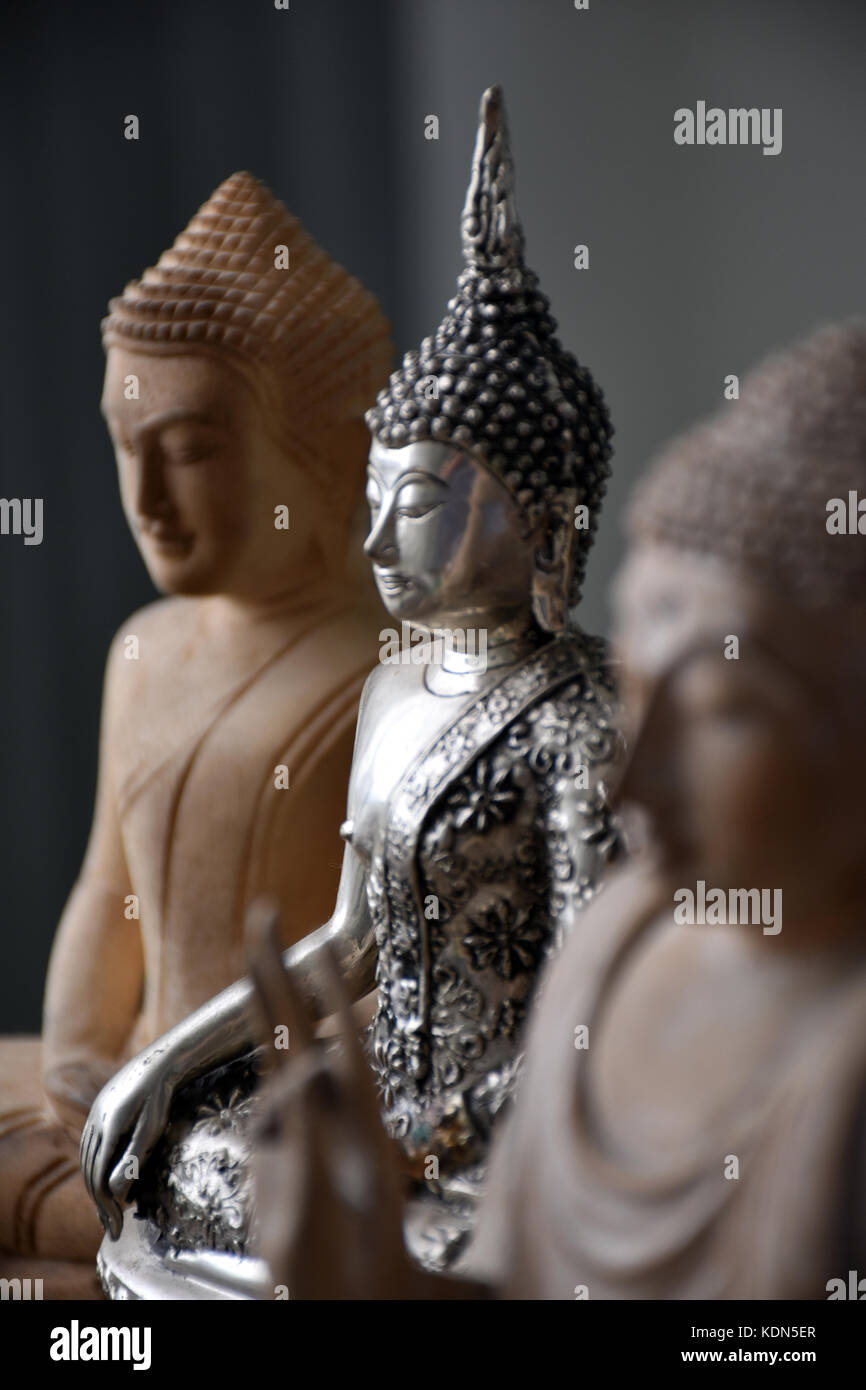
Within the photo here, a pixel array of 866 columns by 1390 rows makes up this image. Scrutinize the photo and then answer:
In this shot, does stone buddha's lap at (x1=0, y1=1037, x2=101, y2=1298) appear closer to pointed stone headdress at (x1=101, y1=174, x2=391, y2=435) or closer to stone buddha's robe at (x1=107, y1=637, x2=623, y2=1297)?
stone buddha's robe at (x1=107, y1=637, x2=623, y2=1297)

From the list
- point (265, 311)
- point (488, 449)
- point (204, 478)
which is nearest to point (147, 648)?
point (204, 478)

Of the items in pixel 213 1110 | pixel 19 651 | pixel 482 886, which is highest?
pixel 19 651

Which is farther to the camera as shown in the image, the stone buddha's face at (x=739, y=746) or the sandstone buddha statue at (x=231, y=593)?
the sandstone buddha statue at (x=231, y=593)

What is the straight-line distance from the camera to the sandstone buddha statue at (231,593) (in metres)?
2.24

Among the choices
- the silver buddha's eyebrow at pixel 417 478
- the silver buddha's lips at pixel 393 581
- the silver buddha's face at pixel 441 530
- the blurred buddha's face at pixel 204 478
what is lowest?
the silver buddha's lips at pixel 393 581

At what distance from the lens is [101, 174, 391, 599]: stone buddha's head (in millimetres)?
2246

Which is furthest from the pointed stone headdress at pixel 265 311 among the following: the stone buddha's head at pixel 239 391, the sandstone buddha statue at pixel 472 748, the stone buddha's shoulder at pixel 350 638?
the sandstone buddha statue at pixel 472 748

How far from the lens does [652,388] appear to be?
2.32 meters

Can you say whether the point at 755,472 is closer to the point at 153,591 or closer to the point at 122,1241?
the point at 122,1241

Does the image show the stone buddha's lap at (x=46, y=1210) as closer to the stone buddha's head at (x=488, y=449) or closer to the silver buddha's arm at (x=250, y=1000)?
the silver buddha's arm at (x=250, y=1000)
